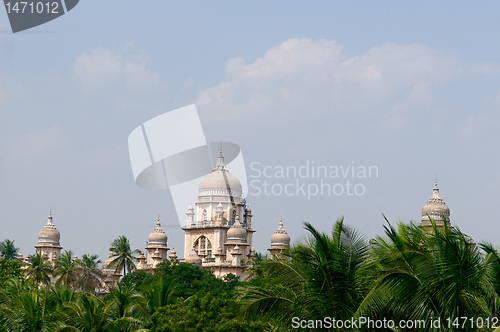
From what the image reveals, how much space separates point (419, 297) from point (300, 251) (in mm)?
3775

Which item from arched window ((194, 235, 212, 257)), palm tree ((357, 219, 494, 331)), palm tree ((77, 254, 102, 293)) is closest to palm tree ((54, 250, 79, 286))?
palm tree ((77, 254, 102, 293))

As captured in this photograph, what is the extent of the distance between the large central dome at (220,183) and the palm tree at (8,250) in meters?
24.5

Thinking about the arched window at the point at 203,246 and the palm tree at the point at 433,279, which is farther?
the arched window at the point at 203,246

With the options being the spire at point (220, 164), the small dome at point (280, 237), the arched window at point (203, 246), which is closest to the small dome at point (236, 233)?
the small dome at point (280, 237)

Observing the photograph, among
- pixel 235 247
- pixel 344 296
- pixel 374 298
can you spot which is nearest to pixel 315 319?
pixel 344 296

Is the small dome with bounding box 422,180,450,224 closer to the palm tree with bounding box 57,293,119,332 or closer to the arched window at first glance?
the arched window

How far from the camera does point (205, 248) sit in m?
100

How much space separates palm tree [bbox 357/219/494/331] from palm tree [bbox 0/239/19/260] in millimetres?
72718

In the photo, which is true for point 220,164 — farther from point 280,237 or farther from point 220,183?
point 280,237

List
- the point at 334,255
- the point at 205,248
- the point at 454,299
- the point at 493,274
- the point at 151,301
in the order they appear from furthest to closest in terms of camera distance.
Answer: the point at 205,248 < the point at 151,301 < the point at 334,255 < the point at 493,274 < the point at 454,299

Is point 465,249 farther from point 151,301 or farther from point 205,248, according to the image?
point 205,248

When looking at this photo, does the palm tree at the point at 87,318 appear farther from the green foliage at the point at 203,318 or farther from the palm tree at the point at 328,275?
the palm tree at the point at 328,275

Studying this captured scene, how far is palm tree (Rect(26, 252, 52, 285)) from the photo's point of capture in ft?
254

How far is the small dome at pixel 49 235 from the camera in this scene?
311ft
